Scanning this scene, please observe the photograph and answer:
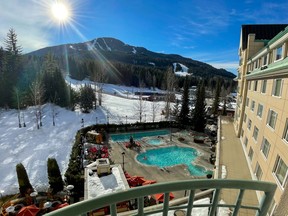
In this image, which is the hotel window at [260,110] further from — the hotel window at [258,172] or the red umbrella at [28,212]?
the red umbrella at [28,212]

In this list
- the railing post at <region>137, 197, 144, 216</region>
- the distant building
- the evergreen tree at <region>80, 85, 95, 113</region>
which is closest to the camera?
the railing post at <region>137, 197, 144, 216</region>

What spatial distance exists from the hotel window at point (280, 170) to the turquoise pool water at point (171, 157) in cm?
1228

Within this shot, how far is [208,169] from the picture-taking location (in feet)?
72.5

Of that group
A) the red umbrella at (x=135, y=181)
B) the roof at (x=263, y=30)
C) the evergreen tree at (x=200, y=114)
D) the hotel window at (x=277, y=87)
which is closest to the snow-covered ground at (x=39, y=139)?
the red umbrella at (x=135, y=181)

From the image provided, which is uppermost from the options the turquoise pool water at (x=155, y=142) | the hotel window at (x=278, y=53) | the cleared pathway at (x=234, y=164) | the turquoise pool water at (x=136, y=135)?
the hotel window at (x=278, y=53)

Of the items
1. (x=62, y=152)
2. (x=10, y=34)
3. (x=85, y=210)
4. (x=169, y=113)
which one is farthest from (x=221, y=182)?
(x=10, y=34)

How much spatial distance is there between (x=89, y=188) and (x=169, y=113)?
1223 inches

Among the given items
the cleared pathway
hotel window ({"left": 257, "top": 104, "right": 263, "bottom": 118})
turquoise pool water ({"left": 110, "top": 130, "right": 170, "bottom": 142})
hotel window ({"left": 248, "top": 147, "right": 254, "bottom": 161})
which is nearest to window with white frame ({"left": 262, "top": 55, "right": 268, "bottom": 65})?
hotel window ({"left": 257, "top": 104, "right": 263, "bottom": 118})

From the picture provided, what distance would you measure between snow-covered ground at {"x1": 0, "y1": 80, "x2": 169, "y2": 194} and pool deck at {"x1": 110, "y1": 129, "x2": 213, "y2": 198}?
6709 millimetres

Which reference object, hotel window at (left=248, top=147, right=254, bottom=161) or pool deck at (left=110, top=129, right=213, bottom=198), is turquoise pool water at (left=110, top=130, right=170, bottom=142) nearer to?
pool deck at (left=110, top=129, right=213, bottom=198)

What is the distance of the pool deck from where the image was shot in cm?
2033

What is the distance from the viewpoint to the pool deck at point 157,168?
20328mm

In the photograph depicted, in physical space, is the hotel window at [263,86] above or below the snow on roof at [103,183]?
above

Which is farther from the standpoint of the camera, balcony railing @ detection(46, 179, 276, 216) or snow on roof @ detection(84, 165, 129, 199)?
snow on roof @ detection(84, 165, 129, 199)
